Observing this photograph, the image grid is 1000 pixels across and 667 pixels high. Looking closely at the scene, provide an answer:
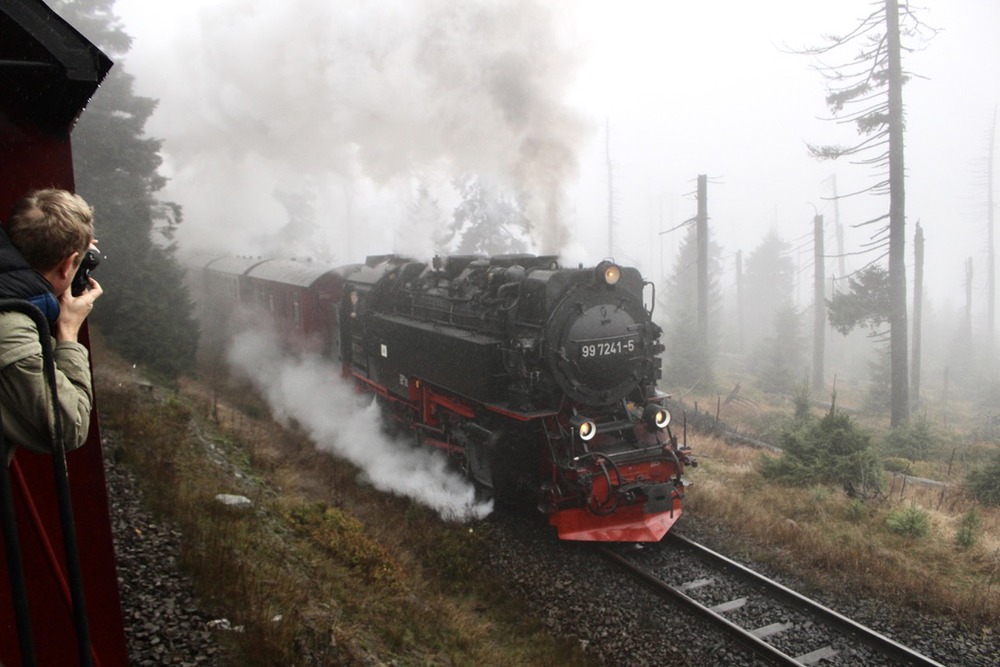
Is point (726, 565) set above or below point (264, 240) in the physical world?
below

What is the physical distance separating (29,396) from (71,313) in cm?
36

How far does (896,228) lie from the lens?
14219mm

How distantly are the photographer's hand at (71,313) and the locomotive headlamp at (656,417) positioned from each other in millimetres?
6227

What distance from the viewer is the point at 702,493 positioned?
827cm

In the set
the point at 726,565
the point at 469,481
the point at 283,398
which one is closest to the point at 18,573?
the point at 726,565

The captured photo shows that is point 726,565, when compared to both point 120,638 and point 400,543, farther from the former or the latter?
point 120,638

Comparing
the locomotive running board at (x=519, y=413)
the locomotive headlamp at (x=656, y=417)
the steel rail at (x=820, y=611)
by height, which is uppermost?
the locomotive running board at (x=519, y=413)

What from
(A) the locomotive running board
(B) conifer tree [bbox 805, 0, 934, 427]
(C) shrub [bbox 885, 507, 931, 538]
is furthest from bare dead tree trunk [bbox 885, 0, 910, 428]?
(A) the locomotive running board

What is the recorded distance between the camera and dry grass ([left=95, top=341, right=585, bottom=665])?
13.8 ft

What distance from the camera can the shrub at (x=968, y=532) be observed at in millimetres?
6848

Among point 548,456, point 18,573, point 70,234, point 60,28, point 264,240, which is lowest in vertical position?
point 548,456

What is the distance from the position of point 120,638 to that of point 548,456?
4.71m

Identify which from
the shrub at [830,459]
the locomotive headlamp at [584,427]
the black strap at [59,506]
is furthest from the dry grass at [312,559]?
the shrub at [830,459]

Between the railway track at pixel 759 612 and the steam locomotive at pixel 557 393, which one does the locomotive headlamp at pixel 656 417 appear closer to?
the steam locomotive at pixel 557 393
